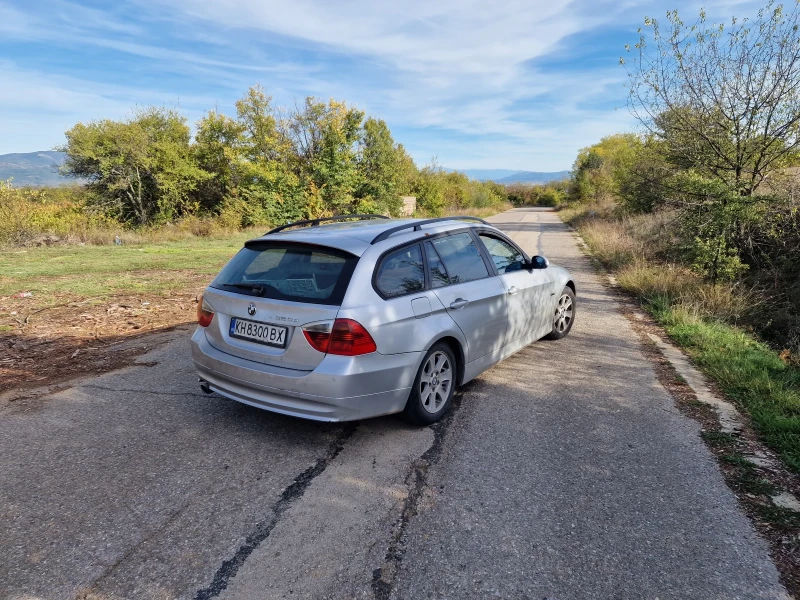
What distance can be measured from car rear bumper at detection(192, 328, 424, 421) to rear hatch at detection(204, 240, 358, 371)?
0.08 meters

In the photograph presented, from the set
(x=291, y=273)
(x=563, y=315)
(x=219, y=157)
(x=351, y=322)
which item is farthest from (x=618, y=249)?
(x=219, y=157)

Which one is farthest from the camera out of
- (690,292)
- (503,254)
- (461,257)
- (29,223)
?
(29,223)

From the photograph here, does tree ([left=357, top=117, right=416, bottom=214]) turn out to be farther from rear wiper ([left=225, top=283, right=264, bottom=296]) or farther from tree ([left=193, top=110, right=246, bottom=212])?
rear wiper ([left=225, top=283, right=264, bottom=296])

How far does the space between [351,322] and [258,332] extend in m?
0.76

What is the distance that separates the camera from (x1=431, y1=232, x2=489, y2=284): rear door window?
4289 mm

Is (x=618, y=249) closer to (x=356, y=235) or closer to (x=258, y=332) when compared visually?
(x=356, y=235)

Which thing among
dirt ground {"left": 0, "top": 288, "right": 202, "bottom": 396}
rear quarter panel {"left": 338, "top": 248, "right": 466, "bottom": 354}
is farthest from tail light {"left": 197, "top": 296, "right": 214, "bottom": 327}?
dirt ground {"left": 0, "top": 288, "right": 202, "bottom": 396}

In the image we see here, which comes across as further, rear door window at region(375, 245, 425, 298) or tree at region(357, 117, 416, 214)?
tree at region(357, 117, 416, 214)

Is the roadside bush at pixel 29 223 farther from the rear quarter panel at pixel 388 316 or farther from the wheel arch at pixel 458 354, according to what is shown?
the wheel arch at pixel 458 354

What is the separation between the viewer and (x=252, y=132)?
95.2 ft

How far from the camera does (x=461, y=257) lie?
4.50m

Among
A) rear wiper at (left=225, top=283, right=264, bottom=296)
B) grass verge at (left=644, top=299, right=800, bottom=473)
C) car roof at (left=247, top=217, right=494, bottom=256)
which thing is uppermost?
car roof at (left=247, top=217, right=494, bottom=256)

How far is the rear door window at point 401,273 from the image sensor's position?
3623mm

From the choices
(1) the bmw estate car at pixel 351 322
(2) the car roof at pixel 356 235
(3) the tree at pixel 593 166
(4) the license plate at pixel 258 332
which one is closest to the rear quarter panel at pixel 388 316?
(1) the bmw estate car at pixel 351 322
